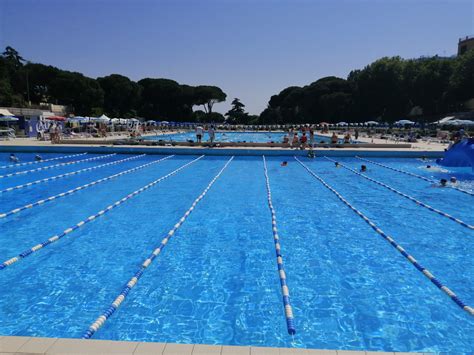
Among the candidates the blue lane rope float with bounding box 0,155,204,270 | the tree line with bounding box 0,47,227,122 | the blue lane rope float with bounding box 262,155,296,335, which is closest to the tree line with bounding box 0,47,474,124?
the tree line with bounding box 0,47,227,122

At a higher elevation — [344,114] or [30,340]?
[344,114]

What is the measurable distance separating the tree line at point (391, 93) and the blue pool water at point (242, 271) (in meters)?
39.0

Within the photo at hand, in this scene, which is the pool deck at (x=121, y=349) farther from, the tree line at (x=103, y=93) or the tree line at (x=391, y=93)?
the tree line at (x=391, y=93)

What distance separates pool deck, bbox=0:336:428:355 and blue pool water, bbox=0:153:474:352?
90cm

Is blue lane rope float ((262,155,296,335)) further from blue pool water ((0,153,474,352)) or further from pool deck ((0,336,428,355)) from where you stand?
pool deck ((0,336,428,355))

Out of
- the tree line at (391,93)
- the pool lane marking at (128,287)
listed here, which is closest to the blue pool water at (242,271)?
the pool lane marking at (128,287)

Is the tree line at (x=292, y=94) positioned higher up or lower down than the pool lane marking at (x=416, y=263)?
higher up

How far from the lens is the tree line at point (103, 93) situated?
48125 mm

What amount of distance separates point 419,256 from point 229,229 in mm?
3015

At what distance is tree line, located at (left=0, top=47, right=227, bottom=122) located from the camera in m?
48.1

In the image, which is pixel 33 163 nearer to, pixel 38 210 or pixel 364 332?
pixel 38 210

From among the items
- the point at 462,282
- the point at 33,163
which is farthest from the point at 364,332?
the point at 33,163

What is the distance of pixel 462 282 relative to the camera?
454 cm

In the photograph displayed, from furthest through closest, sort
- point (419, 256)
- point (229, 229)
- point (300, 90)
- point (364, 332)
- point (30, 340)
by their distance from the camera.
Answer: point (300, 90)
point (229, 229)
point (419, 256)
point (364, 332)
point (30, 340)
